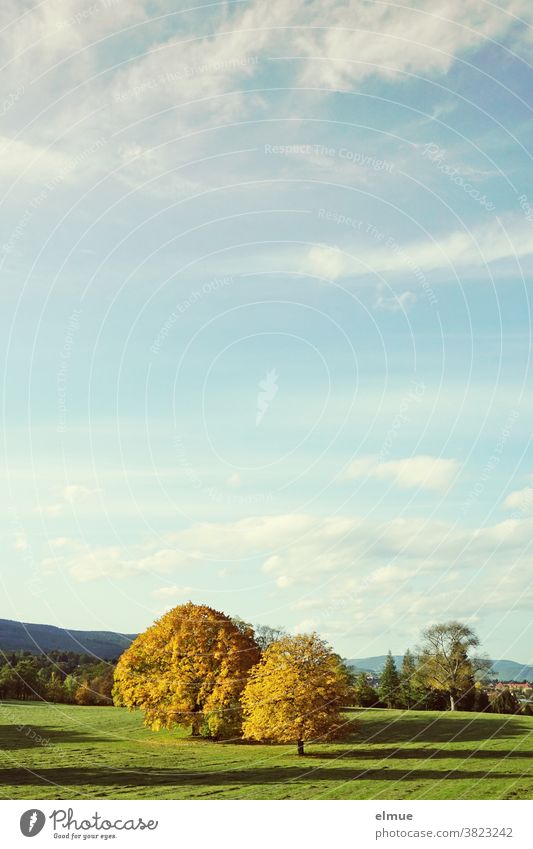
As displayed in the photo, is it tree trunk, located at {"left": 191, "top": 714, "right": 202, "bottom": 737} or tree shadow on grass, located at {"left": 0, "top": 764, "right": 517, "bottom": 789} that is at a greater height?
tree trunk, located at {"left": 191, "top": 714, "right": 202, "bottom": 737}

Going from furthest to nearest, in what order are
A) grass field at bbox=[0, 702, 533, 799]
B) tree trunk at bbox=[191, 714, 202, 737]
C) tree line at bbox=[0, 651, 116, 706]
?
tree line at bbox=[0, 651, 116, 706]
tree trunk at bbox=[191, 714, 202, 737]
grass field at bbox=[0, 702, 533, 799]

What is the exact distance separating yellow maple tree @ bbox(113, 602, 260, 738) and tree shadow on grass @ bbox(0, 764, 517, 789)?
802 centimetres

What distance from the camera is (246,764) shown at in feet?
116

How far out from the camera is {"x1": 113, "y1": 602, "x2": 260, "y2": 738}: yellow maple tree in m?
42.2

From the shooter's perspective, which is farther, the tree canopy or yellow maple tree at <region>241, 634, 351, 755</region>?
the tree canopy

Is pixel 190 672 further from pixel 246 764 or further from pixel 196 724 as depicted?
pixel 246 764

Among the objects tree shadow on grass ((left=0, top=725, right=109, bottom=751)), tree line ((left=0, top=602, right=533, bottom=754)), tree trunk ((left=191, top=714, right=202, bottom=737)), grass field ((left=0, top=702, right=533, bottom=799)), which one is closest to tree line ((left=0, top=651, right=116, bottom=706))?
tree line ((left=0, top=602, right=533, bottom=754))

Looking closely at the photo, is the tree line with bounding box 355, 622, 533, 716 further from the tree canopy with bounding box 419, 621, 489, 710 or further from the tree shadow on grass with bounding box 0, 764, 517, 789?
the tree shadow on grass with bounding box 0, 764, 517, 789

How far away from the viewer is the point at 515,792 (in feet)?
101
